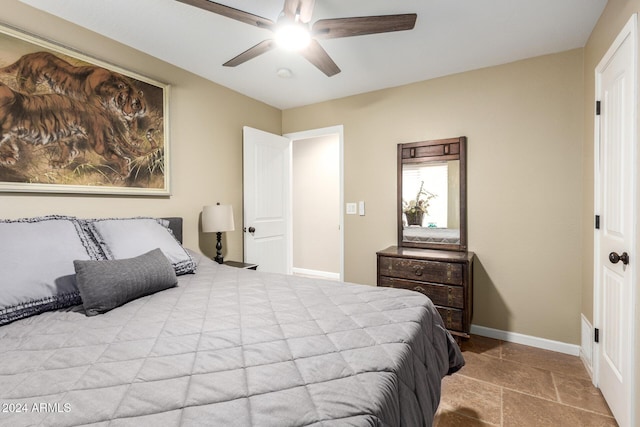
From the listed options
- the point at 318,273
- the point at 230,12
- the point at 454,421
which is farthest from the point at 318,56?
the point at 318,273

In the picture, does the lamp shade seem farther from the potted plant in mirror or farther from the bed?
the potted plant in mirror

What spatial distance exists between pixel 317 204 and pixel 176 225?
2.80m

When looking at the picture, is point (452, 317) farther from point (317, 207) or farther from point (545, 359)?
point (317, 207)

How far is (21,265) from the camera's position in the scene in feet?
4.49

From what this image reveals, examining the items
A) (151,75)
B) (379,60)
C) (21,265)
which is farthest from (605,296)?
(151,75)

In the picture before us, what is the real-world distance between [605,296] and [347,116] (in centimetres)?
280

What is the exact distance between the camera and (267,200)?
3.65 meters

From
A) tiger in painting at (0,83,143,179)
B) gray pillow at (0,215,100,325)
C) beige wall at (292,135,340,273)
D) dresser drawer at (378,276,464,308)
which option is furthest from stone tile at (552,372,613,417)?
tiger in painting at (0,83,143,179)

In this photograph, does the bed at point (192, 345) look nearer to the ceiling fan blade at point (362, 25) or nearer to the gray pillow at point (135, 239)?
the gray pillow at point (135, 239)

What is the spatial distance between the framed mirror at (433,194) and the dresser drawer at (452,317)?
0.65 metres

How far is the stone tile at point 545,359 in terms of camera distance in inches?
88.6

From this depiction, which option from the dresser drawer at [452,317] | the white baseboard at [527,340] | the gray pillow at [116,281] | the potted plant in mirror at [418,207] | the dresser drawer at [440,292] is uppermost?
the potted plant in mirror at [418,207]

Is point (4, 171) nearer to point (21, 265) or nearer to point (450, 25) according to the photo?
point (21, 265)

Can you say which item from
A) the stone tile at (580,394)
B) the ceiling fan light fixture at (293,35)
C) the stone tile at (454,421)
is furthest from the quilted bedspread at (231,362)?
the ceiling fan light fixture at (293,35)
